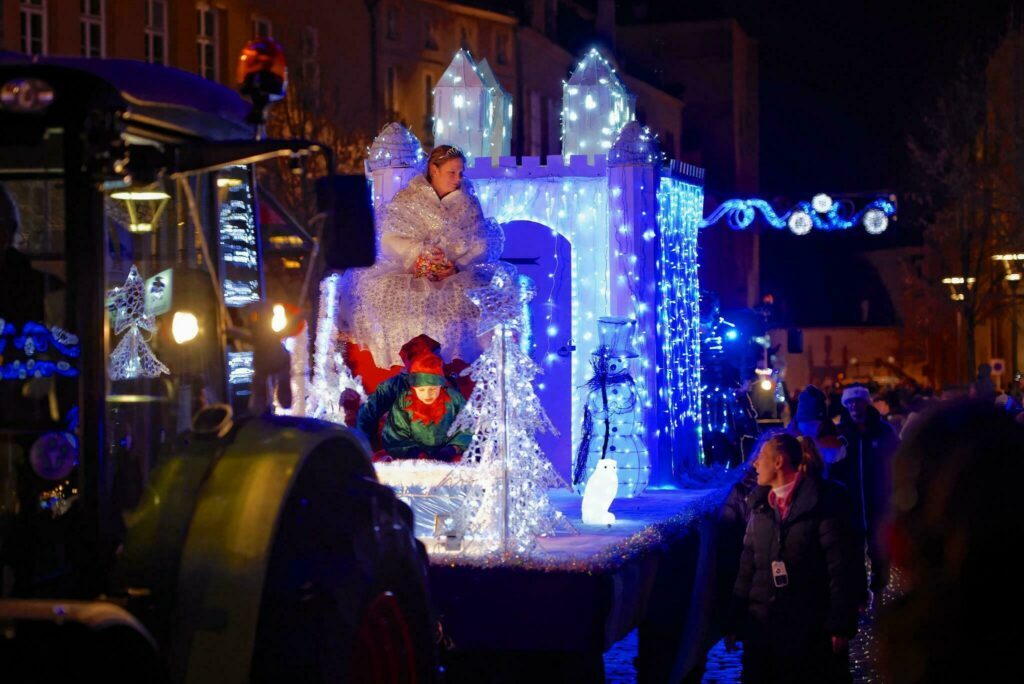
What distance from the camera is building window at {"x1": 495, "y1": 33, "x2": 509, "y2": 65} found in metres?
43.5

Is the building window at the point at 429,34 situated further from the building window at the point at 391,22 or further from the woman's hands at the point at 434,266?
the woman's hands at the point at 434,266

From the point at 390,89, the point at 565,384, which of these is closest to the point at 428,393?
the point at 565,384

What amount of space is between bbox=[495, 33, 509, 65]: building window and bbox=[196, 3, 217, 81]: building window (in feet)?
40.3

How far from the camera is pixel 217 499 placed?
4.93 metres

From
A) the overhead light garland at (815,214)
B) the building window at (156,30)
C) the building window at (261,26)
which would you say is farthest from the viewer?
the building window at (261,26)

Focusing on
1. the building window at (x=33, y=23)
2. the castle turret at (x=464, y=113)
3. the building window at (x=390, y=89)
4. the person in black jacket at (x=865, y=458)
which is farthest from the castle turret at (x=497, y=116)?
the building window at (x=390, y=89)

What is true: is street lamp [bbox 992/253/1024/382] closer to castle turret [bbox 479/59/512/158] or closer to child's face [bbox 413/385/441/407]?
castle turret [bbox 479/59/512/158]

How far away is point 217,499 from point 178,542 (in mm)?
180

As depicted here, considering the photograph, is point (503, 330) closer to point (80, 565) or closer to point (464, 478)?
point (464, 478)

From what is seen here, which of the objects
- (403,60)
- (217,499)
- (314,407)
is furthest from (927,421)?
(403,60)

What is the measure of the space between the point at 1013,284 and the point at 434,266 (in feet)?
77.8

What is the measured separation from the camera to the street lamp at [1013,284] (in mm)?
30680

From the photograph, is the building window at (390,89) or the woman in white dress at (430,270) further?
the building window at (390,89)

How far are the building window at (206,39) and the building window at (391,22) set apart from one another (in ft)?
23.4
